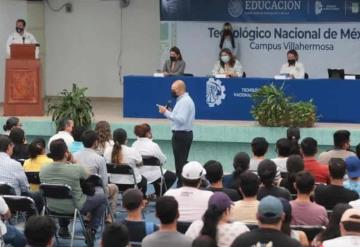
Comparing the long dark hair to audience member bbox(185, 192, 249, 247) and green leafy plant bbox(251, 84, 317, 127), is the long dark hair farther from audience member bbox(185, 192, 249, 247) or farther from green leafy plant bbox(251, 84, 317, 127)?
audience member bbox(185, 192, 249, 247)

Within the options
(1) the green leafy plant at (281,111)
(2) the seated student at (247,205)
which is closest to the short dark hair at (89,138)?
(2) the seated student at (247,205)

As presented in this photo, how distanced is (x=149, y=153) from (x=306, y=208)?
4632 millimetres

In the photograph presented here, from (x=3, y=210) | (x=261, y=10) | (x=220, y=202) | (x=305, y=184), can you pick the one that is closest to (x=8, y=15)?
(x=261, y=10)

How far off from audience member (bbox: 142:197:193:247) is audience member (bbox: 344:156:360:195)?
2.64 meters

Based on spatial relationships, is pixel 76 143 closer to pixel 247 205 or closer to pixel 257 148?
pixel 257 148

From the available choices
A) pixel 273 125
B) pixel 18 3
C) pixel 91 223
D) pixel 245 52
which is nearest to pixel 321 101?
pixel 273 125

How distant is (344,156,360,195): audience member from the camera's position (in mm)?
9367

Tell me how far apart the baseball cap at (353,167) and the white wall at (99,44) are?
12.9 m

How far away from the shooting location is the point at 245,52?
2088 centimetres

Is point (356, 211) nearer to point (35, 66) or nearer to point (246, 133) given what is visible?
point (246, 133)

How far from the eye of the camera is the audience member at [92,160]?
11.0m

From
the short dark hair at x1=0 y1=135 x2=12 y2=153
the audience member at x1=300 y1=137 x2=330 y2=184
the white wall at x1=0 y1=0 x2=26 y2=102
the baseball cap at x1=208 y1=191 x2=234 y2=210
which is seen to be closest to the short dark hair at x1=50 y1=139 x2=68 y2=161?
the short dark hair at x1=0 y1=135 x2=12 y2=153

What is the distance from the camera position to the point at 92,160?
36.2 ft

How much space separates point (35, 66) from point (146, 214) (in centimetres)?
508
